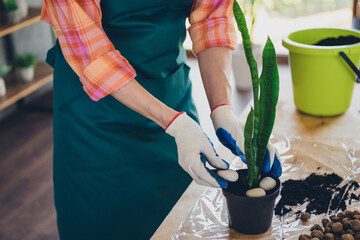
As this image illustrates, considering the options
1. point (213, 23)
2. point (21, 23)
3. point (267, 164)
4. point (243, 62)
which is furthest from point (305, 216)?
point (21, 23)

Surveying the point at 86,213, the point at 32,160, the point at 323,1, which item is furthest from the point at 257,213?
the point at 323,1

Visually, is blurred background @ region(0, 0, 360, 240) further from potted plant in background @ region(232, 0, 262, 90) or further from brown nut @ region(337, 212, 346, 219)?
brown nut @ region(337, 212, 346, 219)

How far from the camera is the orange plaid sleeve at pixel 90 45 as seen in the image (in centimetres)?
118

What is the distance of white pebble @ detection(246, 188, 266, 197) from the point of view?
1013 mm

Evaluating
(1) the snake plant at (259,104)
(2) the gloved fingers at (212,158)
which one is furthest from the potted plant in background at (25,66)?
(1) the snake plant at (259,104)

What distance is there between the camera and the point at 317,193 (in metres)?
1.19

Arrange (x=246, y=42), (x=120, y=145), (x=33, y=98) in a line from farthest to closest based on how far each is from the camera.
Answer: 1. (x=33, y=98)
2. (x=120, y=145)
3. (x=246, y=42)

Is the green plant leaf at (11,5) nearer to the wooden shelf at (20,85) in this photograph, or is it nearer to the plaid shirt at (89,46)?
the wooden shelf at (20,85)

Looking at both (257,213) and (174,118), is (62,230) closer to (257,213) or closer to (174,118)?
(174,118)

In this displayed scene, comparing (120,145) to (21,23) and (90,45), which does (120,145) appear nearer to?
(90,45)

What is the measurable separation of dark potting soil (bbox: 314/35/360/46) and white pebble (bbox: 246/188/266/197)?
32.0 inches

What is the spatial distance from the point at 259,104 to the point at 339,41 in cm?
73

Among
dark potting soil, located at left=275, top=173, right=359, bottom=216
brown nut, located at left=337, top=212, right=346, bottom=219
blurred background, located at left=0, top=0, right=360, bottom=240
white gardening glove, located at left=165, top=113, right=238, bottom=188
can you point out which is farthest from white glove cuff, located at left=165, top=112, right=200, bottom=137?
blurred background, located at left=0, top=0, right=360, bottom=240

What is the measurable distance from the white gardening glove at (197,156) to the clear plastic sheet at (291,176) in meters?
0.10
